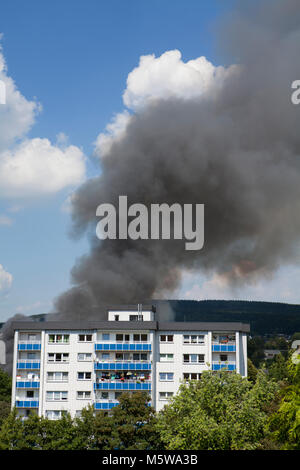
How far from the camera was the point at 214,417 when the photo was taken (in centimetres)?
3281

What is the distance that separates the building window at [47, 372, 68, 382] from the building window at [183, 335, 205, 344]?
10976mm

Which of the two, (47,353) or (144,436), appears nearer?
(144,436)

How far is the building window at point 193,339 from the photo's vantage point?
163 feet

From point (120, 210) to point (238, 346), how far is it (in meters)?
34.1

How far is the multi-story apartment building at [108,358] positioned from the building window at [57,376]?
0.09 meters

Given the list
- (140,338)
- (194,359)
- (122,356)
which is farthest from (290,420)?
(122,356)

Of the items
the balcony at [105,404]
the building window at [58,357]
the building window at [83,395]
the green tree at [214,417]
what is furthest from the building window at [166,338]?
the green tree at [214,417]

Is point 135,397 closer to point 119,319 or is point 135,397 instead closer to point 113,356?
point 113,356

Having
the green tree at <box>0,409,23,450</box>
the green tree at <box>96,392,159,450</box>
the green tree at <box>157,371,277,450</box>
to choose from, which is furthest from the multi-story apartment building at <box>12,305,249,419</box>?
the green tree at <box>157,371,277,450</box>

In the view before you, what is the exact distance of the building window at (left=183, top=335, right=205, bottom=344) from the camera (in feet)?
163

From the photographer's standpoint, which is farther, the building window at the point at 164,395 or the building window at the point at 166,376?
the building window at the point at 166,376

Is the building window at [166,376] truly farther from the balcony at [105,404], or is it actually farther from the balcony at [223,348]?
the balcony at [105,404]

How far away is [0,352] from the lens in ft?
267

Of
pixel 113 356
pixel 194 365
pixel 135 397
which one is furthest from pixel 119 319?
pixel 135 397
